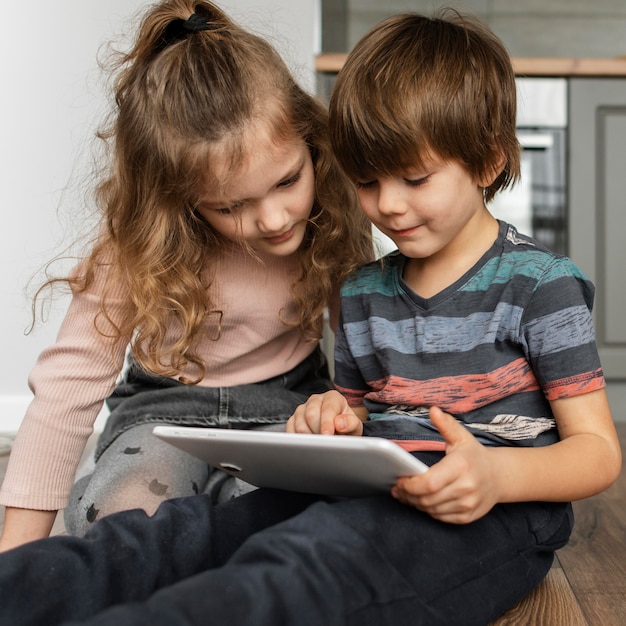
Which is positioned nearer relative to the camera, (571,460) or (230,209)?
(571,460)

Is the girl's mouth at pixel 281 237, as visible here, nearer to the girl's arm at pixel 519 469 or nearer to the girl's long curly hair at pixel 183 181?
the girl's long curly hair at pixel 183 181

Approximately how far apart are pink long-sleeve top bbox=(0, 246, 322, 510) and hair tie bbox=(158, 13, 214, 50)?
1.11 feet

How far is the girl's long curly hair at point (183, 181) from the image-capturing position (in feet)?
3.64

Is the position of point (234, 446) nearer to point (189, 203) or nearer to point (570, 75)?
point (189, 203)

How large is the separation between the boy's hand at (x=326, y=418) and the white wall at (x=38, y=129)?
1.56 m

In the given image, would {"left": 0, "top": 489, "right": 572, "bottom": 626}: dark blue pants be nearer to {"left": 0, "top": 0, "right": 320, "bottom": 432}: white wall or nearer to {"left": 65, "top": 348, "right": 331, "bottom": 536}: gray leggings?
{"left": 65, "top": 348, "right": 331, "bottom": 536}: gray leggings

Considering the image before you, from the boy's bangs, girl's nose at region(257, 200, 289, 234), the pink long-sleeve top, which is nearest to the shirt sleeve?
the boy's bangs

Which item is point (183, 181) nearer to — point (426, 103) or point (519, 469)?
point (426, 103)

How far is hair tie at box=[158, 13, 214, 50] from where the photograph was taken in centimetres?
115

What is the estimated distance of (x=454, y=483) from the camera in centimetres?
80

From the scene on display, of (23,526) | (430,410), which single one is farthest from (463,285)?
Answer: (23,526)

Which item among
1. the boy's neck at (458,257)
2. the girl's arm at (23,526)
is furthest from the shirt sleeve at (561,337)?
the girl's arm at (23,526)

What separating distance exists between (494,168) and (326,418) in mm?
372

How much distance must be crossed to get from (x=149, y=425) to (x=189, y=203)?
37cm
